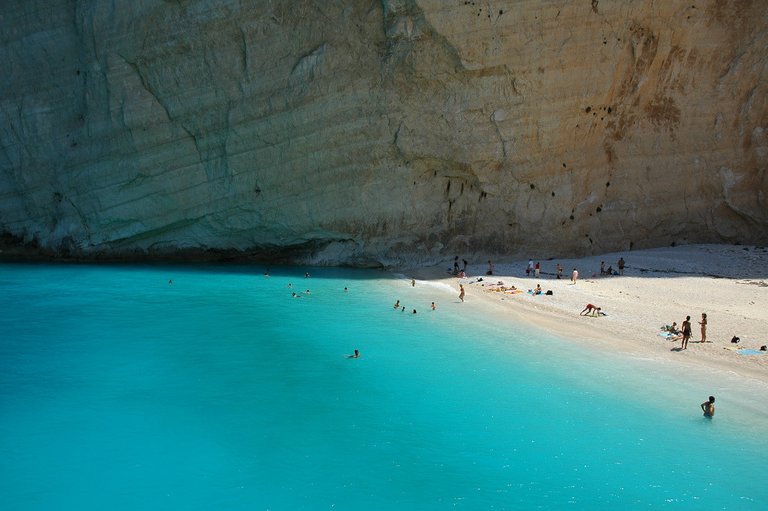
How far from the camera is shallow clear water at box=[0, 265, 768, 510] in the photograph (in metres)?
7.23


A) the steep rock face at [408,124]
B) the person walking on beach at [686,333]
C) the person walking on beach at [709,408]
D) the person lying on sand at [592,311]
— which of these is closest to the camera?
the person walking on beach at [709,408]

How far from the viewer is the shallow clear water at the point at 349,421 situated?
723cm

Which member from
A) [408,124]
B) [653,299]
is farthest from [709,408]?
[408,124]

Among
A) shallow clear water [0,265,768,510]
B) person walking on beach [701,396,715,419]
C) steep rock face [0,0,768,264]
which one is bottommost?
shallow clear water [0,265,768,510]

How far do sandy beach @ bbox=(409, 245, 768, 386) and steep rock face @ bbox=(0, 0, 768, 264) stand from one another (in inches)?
78.4

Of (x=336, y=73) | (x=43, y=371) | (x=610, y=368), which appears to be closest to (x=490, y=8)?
(x=336, y=73)

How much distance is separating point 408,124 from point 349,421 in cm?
1578

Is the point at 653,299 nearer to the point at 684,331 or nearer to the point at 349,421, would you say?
the point at 684,331

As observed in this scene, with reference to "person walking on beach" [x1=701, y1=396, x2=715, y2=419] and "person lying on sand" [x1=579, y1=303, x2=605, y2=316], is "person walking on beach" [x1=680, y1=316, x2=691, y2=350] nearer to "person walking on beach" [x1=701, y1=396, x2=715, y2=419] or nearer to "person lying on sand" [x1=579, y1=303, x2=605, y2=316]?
"person lying on sand" [x1=579, y1=303, x2=605, y2=316]

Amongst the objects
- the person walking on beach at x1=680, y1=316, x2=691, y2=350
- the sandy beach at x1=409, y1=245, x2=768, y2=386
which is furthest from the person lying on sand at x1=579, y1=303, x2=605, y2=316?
the person walking on beach at x1=680, y1=316, x2=691, y2=350

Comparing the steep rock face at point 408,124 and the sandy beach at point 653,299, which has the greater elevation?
the steep rock face at point 408,124

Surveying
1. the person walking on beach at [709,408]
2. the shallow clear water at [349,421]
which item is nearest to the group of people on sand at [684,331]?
the shallow clear water at [349,421]

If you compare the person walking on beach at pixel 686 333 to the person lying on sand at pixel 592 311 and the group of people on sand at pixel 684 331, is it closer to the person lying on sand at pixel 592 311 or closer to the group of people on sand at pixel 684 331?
the group of people on sand at pixel 684 331

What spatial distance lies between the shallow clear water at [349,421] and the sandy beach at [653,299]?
3.95 ft
